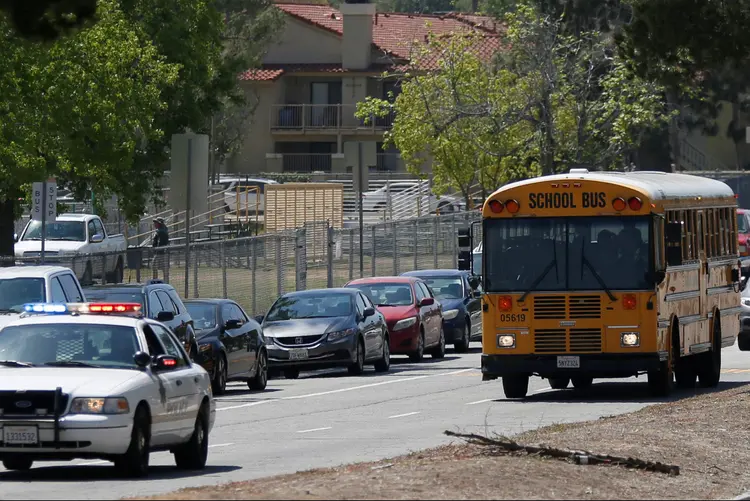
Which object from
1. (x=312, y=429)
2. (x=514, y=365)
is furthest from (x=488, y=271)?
(x=312, y=429)

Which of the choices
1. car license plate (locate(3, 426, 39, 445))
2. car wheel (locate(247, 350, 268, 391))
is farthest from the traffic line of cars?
car wheel (locate(247, 350, 268, 391))

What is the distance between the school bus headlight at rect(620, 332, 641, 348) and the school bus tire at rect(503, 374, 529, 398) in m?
1.68

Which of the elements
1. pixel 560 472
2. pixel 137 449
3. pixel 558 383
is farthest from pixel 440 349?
pixel 560 472

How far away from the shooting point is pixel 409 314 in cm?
3155

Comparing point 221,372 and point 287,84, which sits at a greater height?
point 287,84

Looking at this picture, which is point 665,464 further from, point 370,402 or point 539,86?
point 539,86

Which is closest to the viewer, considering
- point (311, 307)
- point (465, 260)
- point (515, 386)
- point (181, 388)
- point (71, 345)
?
point (71, 345)

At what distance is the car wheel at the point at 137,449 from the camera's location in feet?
44.4

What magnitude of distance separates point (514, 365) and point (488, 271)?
1297mm

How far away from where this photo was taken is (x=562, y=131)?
53812 mm

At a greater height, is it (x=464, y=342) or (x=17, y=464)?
(x=464, y=342)

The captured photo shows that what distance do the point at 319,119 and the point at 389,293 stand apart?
50283mm

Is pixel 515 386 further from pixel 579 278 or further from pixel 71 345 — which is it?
pixel 71 345

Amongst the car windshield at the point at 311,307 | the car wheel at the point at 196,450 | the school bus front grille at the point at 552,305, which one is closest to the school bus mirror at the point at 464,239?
the school bus front grille at the point at 552,305
